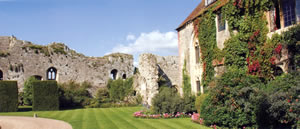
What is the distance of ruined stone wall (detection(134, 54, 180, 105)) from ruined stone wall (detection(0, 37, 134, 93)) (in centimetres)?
575

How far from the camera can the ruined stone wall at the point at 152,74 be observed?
2317 cm

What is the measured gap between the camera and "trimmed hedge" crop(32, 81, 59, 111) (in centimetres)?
2147

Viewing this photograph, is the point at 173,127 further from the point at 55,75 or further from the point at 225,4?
the point at 55,75

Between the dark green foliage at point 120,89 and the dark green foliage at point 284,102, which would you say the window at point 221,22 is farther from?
the dark green foliage at point 120,89

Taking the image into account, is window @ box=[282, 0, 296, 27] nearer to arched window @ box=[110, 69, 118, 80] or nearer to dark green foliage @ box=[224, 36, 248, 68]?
dark green foliage @ box=[224, 36, 248, 68]

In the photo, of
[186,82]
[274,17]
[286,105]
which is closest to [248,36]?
[274,17]

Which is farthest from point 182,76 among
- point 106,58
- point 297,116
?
point 106,58

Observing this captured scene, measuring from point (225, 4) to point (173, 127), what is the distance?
732cm

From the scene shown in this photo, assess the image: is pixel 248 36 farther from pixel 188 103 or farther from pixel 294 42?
pixel 188 103

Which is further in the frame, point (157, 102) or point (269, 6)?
point (157, 102)

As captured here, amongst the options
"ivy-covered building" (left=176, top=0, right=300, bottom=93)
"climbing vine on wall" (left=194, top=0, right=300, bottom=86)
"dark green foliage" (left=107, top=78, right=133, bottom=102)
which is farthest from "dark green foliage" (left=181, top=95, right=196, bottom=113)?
"dark green foliage" (left=107, top=78, right=133, bottom=102)

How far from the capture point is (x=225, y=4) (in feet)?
46.3

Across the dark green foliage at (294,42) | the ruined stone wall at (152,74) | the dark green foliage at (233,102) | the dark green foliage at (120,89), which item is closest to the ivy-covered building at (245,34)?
the dark green foliage at (294,42)

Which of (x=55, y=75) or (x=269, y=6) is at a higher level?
(x=269, y=6)
